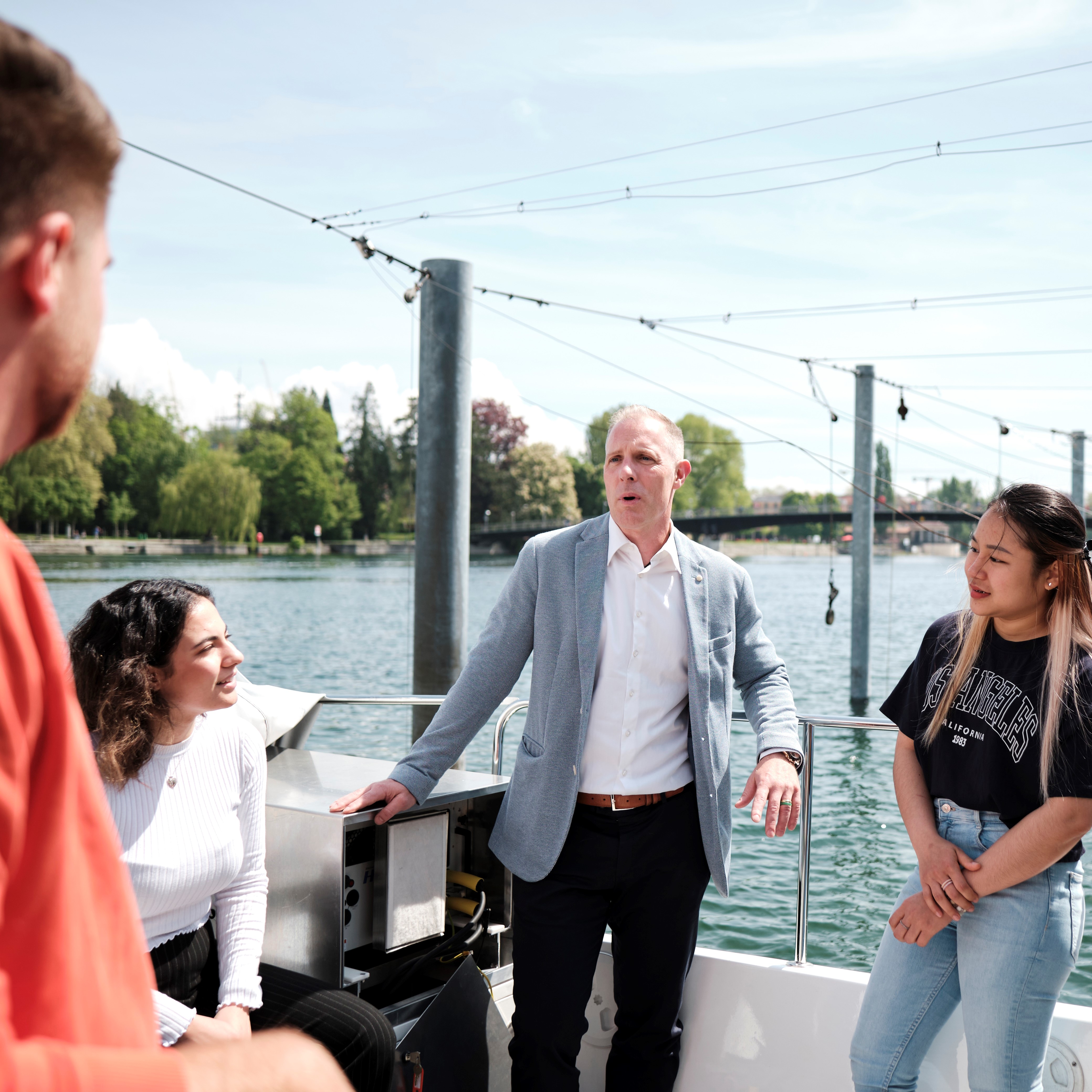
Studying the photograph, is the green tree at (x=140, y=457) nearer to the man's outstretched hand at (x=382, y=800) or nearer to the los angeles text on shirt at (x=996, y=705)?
the man's outstretched hand at (x=382, y=800)

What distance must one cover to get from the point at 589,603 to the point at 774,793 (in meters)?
0.55

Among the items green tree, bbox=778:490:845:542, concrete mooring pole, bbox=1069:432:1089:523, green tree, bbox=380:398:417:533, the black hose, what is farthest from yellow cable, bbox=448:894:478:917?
green tree, bbox=380:398:417:533

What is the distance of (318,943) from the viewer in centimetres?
237

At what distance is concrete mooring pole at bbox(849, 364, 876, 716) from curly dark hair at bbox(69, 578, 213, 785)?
14.2 m

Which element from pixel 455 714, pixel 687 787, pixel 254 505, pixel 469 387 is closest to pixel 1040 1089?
pixel 687 787

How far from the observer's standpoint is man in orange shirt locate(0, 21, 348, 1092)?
0.53 meters

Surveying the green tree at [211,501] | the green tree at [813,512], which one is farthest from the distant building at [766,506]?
the green tree at [211,501]

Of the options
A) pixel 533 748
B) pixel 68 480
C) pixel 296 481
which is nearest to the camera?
pixel 533 748

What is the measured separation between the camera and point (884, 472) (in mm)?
29547

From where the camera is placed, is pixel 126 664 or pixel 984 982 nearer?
pixel 984 982

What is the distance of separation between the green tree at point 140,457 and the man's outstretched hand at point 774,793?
134ft

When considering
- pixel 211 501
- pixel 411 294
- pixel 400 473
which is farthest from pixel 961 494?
pixel 411 294

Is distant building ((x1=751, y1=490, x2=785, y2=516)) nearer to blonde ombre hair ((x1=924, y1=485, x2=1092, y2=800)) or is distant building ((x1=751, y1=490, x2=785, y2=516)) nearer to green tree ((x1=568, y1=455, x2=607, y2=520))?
green tree ((x1=568, y1=455, x2=607, y2=520))

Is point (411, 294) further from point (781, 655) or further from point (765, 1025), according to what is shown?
point (781, 655)
